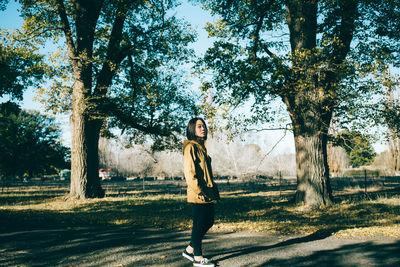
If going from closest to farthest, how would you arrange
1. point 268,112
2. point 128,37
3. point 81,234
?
point 81,234
point 268,112
point 128,37

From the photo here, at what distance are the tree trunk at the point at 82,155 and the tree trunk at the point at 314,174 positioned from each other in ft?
31.3

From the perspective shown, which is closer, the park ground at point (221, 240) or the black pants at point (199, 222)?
the black pants at point (199, 222)

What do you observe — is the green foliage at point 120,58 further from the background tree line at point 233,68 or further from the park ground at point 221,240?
the park ground at point 221,240

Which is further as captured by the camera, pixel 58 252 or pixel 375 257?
pixel 58 252

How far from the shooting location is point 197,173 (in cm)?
377

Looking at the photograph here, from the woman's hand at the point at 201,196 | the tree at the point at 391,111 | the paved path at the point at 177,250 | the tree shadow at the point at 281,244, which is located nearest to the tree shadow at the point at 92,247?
the paved path at the point at 177,250

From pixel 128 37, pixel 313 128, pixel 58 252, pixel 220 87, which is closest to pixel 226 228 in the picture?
pixel 58 252

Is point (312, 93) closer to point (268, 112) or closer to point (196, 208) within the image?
point (268, 112)

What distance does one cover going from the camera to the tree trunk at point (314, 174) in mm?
9812

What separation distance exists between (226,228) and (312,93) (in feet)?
17.3

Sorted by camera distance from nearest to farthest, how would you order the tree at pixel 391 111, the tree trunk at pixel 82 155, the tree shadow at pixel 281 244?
the tree shadow at pixel 281 244 < the tree at pixel 391 111 < the tree trunk at pixel 82 155

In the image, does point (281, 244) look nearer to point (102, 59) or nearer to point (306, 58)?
point (306, 58)

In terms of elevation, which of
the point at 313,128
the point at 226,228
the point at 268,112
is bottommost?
the point at 226,228

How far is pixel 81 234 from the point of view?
592 centimetres
